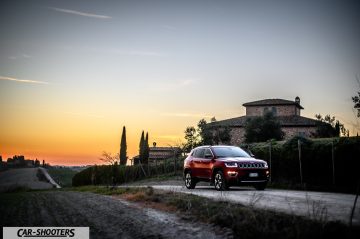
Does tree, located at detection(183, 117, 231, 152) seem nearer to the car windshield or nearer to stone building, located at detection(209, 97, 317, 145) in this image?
stone building, located at detection(209, 97, 317, 145)

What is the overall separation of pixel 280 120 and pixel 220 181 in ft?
136

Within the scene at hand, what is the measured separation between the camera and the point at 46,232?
341 inches

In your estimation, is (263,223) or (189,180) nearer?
(263,223)

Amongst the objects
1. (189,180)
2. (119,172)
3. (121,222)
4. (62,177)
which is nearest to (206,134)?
(119,172)

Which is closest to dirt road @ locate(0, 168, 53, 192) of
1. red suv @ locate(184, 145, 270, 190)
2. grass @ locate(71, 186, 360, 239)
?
red suv @ locate(184, 145, 270, 190)

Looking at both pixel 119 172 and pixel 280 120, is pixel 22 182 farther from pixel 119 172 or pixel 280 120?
pixel 280 120

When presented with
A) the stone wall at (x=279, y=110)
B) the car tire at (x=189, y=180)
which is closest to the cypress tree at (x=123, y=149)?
the stone wall at (x=279, y=110)

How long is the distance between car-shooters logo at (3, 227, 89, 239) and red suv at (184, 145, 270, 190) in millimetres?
7595

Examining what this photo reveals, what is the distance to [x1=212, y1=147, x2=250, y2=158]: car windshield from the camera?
53.0 ft

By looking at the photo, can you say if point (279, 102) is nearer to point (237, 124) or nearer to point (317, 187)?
point (237, 124)

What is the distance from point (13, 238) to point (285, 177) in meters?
14.7

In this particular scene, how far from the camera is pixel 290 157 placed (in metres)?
19.5

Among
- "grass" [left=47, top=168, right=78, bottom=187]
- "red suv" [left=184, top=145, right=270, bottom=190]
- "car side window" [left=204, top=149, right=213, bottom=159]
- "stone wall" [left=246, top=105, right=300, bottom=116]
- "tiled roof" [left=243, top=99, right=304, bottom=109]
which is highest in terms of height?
"tiled roof" [left=243, top=99, right=304, bottom=109]

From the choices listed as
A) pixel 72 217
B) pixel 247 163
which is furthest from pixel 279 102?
pixel 72 217
